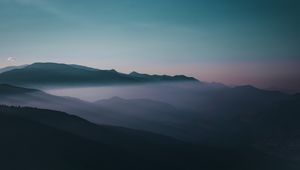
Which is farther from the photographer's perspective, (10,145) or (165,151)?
(165,151)

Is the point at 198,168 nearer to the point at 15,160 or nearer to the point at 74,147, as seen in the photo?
the point at 74,147

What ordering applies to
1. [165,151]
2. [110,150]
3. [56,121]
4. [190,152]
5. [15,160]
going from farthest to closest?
[190,152] → [165,151] → [56,121] → [110,150] → [15,160]

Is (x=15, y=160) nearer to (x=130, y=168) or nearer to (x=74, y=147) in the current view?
(x=74, y=147)

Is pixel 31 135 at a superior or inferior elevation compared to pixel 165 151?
superior

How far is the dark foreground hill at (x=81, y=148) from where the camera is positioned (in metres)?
75.5

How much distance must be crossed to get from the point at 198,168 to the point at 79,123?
153ft

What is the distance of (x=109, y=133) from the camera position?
12538cm

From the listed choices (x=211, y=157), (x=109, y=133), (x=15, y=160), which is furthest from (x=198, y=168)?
(x=15, y=160)

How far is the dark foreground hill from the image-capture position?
7550cm

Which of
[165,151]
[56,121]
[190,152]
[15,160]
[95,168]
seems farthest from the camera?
[190,152]

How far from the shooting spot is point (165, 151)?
129 meters

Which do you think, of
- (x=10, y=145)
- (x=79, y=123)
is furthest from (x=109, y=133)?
(x=10, y=145)

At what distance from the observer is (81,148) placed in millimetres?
91188

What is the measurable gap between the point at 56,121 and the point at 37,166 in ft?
164
